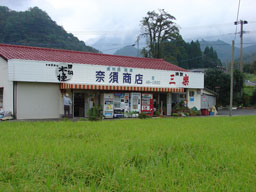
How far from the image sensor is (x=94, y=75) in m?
15.3

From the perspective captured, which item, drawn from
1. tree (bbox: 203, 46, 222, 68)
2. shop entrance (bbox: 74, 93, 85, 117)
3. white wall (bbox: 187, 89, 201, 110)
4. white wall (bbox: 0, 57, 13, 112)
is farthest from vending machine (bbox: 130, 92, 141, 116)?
tree (bbox: 203, 46, 222, 68)

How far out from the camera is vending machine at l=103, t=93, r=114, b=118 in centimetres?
1591

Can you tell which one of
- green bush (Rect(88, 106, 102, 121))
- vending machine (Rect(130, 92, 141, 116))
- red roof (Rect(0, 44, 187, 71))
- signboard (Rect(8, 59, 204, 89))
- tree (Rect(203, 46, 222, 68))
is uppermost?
tree (Rect(203, 46, 222, 68))

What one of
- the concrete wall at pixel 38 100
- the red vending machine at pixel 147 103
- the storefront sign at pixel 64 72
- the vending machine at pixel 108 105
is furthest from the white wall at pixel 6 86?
the red vending machine at pixel 147 103

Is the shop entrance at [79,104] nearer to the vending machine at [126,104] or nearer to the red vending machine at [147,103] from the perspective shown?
the vending machine at [126,104]

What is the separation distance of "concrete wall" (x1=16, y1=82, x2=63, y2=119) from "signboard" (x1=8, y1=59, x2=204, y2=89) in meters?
0.60

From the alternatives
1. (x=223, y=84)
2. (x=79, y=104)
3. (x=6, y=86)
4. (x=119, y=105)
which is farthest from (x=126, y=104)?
(x=223, y=84)

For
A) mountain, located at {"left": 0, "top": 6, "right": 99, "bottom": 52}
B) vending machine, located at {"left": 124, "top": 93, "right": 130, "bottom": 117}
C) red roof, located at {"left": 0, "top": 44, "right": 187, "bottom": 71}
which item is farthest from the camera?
mountain, located at {"left": 0, "top": 6, "right": 99, "bottom": 52}

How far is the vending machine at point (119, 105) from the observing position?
16.3m

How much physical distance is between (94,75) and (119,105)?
8.45 ft

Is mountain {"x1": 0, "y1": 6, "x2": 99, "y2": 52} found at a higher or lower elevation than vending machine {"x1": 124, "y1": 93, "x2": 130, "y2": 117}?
higher

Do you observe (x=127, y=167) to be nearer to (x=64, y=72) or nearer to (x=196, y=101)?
(x=64, y=72)

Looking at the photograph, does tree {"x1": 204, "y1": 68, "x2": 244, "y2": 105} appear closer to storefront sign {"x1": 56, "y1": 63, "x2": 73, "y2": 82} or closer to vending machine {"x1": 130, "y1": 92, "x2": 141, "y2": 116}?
vending machine {"x1": 130, "y1": 92, "x2": 141, "y2": 116}

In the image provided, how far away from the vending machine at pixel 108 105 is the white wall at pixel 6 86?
5.26m
